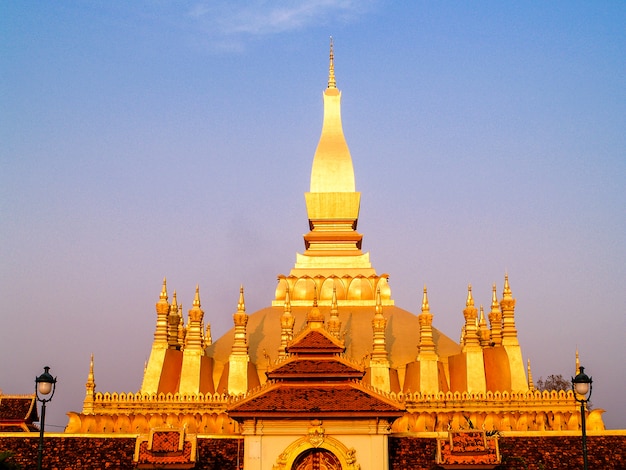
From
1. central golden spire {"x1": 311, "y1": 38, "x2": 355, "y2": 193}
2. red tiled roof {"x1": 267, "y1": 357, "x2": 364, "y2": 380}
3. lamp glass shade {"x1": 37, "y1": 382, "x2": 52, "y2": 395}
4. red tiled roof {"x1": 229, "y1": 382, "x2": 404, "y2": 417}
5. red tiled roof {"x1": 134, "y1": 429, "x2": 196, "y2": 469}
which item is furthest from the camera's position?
central golden spire {"x1": 311, "y1": 38, "x2": 355, "y2": 193}

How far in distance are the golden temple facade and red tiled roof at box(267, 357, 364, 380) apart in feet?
0.09

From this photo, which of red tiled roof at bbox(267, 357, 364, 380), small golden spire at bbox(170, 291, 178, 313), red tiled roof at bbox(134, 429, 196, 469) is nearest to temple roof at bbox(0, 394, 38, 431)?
small golden spire at bbox(170, 291, 178, 313)

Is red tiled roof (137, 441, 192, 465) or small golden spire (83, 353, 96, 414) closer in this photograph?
red tiled roof (137, 441, 192, 465)

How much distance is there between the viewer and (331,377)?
25.4 m

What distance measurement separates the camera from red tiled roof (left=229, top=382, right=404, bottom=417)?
24.4 m

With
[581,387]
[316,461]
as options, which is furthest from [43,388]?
[581,387]

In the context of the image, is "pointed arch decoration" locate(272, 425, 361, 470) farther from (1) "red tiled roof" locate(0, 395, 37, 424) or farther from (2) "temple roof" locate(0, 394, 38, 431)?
(1) "red tiled roof" locate(0, 395, 37, 424)

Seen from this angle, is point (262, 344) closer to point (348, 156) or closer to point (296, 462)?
point (348, 156)

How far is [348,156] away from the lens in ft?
151

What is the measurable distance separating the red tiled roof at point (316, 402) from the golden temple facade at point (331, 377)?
28 millimetres

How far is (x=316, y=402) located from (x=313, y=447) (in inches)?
39.7

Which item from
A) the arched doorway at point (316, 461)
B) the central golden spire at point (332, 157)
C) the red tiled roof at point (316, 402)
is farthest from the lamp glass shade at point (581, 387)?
the central golden spire at point (332, 157)

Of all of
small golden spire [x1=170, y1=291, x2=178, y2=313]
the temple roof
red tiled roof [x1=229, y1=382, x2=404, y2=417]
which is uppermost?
small golden spire [x1=170, y1=291, x2=178, y2=313]

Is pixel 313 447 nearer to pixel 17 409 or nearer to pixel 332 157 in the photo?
pixel 17 409
